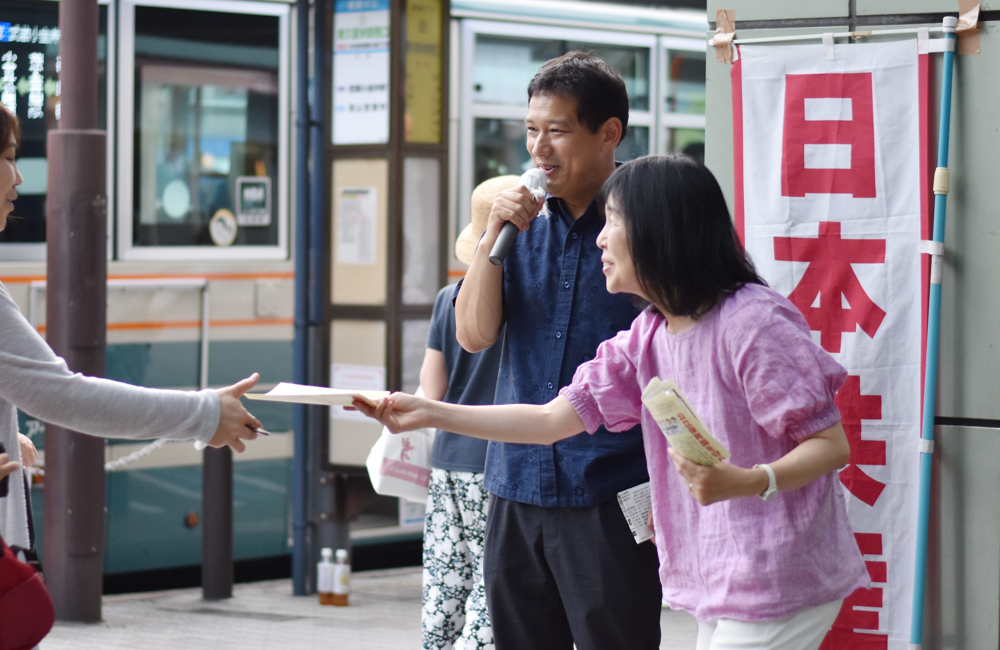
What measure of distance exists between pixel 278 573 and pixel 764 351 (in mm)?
5256

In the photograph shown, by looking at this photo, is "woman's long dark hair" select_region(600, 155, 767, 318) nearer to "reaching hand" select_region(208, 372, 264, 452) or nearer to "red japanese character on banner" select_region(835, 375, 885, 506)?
"reaching hand" select_region(208, 372, 264, 452)

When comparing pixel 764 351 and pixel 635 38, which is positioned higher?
pixel 635 38

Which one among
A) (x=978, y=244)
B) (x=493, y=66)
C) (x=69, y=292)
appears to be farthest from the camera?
(x=493, y=66)

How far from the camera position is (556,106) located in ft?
8.81

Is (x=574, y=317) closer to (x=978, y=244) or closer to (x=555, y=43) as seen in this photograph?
(x=978, y=244)

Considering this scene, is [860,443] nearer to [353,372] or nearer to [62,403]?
[62,403]

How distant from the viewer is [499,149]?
6.53m

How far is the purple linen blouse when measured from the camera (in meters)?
2.03

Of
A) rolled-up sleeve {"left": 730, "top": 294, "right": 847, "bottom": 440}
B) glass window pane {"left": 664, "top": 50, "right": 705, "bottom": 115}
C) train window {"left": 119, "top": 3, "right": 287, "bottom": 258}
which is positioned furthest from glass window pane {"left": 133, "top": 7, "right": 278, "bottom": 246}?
rolled-up sleeve {"left": 730, "top": 294, "right": 847, "bottom": 440}

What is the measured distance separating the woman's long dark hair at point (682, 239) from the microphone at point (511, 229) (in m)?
0.44

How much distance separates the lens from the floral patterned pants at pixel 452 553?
3973 millimetres

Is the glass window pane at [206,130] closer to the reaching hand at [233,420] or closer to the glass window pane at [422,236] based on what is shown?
the glass window pane at [422,236]

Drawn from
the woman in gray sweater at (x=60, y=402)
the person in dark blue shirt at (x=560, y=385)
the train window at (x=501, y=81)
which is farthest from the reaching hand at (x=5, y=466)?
the train window at (x=501, y=81)

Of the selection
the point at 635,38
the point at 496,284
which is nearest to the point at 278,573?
the point at 635,38
